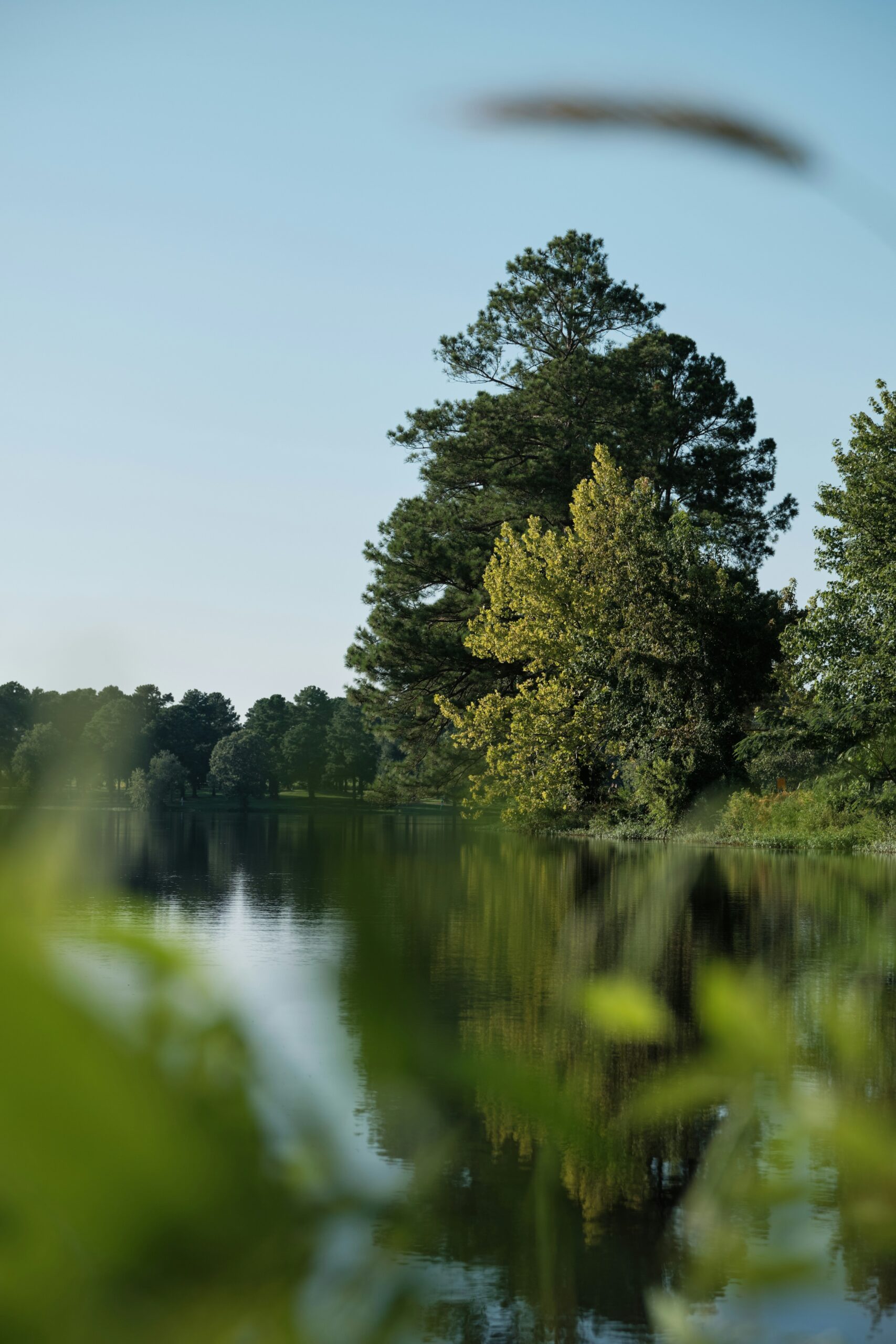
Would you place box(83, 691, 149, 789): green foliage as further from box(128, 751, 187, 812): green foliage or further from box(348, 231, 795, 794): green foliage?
box(348, 231, 795, 794): green foliage

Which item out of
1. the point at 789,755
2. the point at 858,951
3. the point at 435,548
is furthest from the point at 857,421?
the point at 858,951

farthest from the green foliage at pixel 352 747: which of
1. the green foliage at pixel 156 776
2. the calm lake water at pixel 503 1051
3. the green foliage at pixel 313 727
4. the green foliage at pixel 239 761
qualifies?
the green foliage at pixel 156 776

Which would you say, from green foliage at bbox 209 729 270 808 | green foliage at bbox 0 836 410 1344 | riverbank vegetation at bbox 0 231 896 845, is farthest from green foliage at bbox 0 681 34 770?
riverbank vegetation at bbox 0 231 896 845

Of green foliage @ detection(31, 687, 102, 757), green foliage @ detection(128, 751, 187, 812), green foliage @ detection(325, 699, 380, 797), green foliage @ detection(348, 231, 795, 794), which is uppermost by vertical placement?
green foliage @ detection(348, 231, 795, 794)

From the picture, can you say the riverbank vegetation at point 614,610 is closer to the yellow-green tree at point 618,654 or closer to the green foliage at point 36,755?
the yellow-green tree at point 618,654

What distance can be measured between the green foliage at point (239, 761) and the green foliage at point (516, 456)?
28.0 metres

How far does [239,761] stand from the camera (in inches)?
196

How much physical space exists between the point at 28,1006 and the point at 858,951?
615 mm

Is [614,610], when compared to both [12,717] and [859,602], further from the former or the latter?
[12,717]

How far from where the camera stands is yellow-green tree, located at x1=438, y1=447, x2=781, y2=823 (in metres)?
28.1

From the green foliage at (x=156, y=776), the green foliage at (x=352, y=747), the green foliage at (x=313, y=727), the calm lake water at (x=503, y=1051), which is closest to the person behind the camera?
the calm lake water at (x=503, y=1051)

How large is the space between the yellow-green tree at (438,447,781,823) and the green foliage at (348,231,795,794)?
3.10 metres

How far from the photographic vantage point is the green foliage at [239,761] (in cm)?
245

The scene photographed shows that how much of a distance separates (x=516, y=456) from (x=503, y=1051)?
35.2m
